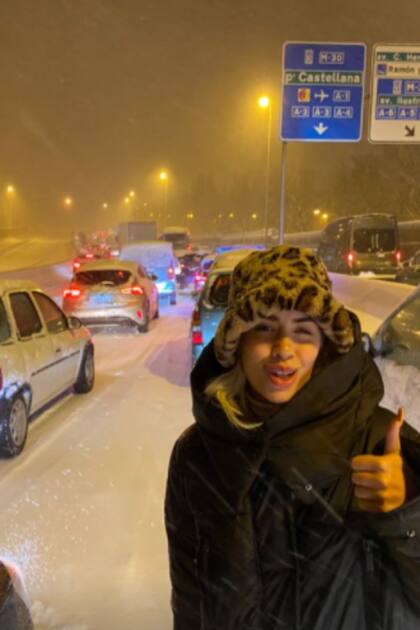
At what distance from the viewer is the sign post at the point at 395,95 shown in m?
13.1

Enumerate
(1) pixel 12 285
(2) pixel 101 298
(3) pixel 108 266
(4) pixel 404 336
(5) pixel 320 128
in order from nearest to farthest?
(4) pixel 404 336 → (1) pixel 12 285 → (2) pixel 101 298 → (3) pixel 108 266 → (5) pixel 320 128

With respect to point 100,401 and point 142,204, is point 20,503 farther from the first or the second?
point 142,204

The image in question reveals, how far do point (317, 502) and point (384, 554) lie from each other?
18 centimetres

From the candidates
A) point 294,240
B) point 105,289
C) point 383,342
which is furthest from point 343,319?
point 294,240

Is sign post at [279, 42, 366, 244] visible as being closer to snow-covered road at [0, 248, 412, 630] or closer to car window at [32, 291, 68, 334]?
snow-covered road at [0, 248, 412, 630]

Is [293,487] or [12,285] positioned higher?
[293,487]

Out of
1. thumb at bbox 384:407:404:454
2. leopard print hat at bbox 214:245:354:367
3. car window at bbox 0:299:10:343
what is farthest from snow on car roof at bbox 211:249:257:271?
thumb at bbox 384:407:404:454

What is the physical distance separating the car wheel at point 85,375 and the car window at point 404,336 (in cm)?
430

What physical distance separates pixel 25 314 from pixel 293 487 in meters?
5.49

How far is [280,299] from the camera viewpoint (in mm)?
1516

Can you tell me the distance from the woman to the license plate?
1098 cm

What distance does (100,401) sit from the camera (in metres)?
7.38

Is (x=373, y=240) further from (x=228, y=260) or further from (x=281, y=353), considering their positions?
(x=281, y=353)

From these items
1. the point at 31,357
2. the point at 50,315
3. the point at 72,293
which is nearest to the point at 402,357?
the point at 31,357
